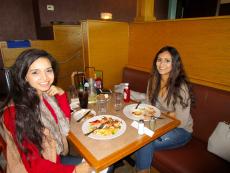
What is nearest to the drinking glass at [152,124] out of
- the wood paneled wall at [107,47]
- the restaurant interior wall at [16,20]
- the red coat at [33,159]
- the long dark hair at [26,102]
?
the red coat at [33,159]

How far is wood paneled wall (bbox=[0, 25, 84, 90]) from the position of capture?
3.40 metres

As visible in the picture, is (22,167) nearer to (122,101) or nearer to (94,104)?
(94,104)

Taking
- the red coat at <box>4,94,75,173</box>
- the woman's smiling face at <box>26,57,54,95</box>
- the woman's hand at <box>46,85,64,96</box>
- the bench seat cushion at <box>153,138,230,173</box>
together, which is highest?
the woman's smiling face at <box>26,57,54,95</box>

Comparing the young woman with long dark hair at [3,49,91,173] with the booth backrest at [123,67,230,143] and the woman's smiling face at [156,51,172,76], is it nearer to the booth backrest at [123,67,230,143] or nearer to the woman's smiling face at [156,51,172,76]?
the woman's smiling face at [156,51,172,76]

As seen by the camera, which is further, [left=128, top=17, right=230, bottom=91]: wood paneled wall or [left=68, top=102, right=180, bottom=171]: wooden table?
[left=128, top=17, right=230, bottom=91]: wood paneled wall

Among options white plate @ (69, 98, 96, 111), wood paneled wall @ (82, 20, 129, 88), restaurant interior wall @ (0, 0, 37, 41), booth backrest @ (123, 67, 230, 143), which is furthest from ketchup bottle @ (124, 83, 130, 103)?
restaurant interior wall @ (0, 0, 37, 41)

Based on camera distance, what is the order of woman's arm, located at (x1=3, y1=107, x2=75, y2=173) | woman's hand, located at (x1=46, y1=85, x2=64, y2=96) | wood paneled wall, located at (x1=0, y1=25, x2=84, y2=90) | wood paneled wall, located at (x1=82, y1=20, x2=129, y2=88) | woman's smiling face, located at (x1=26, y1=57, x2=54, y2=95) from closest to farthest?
1. woman's arm, located at (x1=3, y1=107, x2=75, y2=173)
2. woman's smiling face, located at (x1=26, y1=57, x2=54, y2=95)
3. woman's hand, located at (x1=46, y1=85, x2=64, y2=96)
4. wood paneled wall, located at (x1=82, y1=20, x2=129, y2=88)
5. wood paneled wall, located at (x1=0, y1=25, x2=84, y2=90)

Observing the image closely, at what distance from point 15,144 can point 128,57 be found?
83.2 inches

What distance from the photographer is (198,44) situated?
1823 millimetres

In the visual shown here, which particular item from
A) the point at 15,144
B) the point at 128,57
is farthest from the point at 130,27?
the point at 15,144

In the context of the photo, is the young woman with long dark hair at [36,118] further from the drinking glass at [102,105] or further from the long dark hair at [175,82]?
the long dark hair at [175,82]

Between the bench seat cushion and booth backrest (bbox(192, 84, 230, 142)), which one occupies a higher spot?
booth backrest (bbox(192, 84, 230, 142))

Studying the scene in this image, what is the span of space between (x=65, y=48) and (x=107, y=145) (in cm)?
299

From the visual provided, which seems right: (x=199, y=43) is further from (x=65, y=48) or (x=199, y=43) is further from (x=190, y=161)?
(x=65, y=48)
